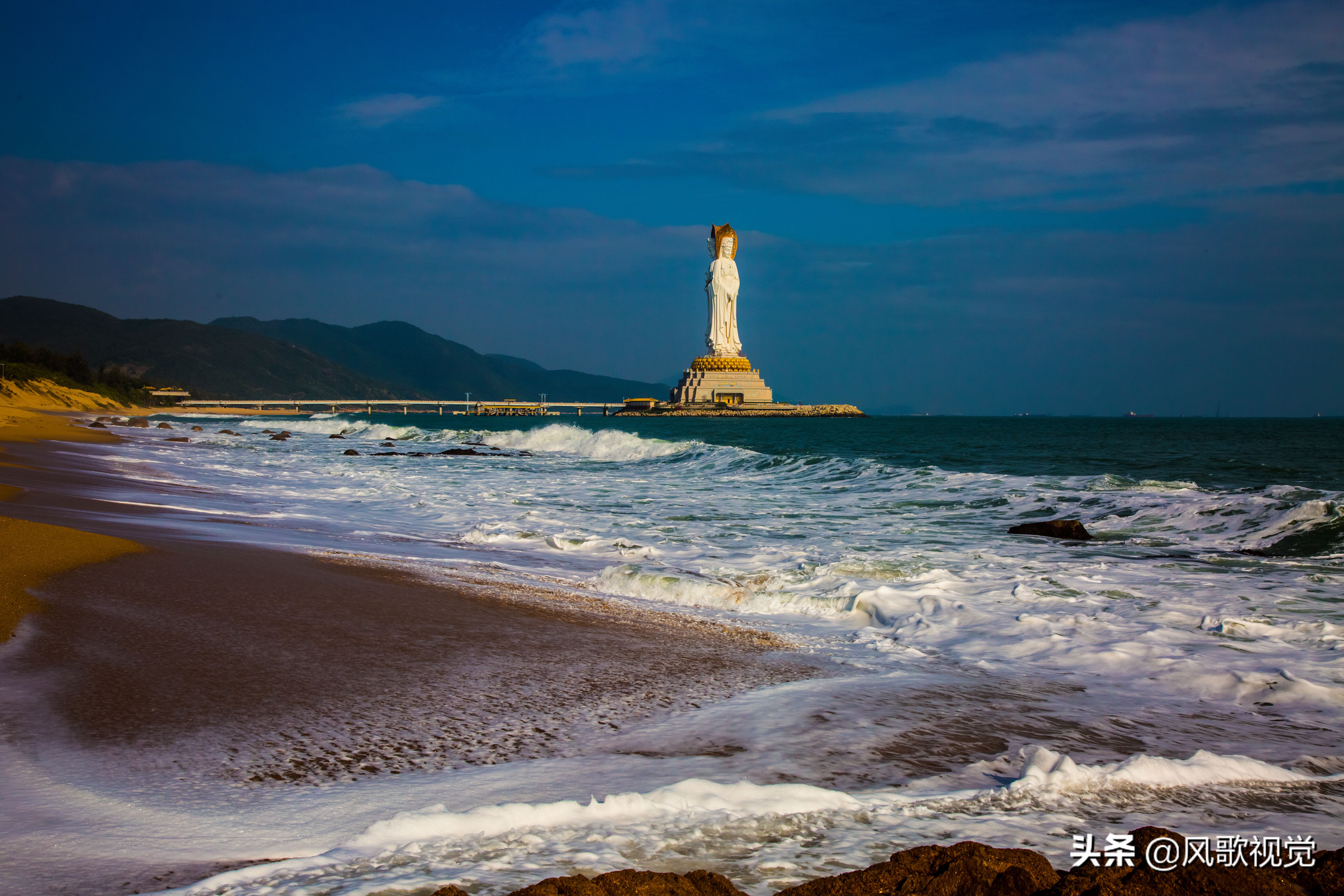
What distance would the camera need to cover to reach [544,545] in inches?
411

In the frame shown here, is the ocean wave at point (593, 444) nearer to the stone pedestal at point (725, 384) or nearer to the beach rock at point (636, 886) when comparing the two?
the beach rock at point (636, 886)

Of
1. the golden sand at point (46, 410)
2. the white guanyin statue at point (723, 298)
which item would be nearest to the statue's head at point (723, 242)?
the white guanyin statue at point (723, 298)

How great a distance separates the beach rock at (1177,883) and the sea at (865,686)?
1.28ft

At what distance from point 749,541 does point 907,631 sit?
15.3 ft

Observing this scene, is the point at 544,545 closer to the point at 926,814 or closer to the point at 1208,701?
the point at 1208,701

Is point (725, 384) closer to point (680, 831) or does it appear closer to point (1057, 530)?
point (1057, 530)

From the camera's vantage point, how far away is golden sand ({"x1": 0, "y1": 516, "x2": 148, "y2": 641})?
5242mm

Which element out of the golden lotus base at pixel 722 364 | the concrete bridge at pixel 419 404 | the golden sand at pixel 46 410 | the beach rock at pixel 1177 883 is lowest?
the beach rock at pixel 1177 883

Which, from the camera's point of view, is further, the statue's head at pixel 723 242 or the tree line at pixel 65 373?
the statue's head at pixel 723 242

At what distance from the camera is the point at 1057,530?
454 inches

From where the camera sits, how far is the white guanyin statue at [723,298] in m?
120

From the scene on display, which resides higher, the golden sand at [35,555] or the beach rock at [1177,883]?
the beach rock at [1177,883]

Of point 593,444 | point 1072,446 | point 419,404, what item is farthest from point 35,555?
point 419,404

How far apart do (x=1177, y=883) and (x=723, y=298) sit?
404ft
